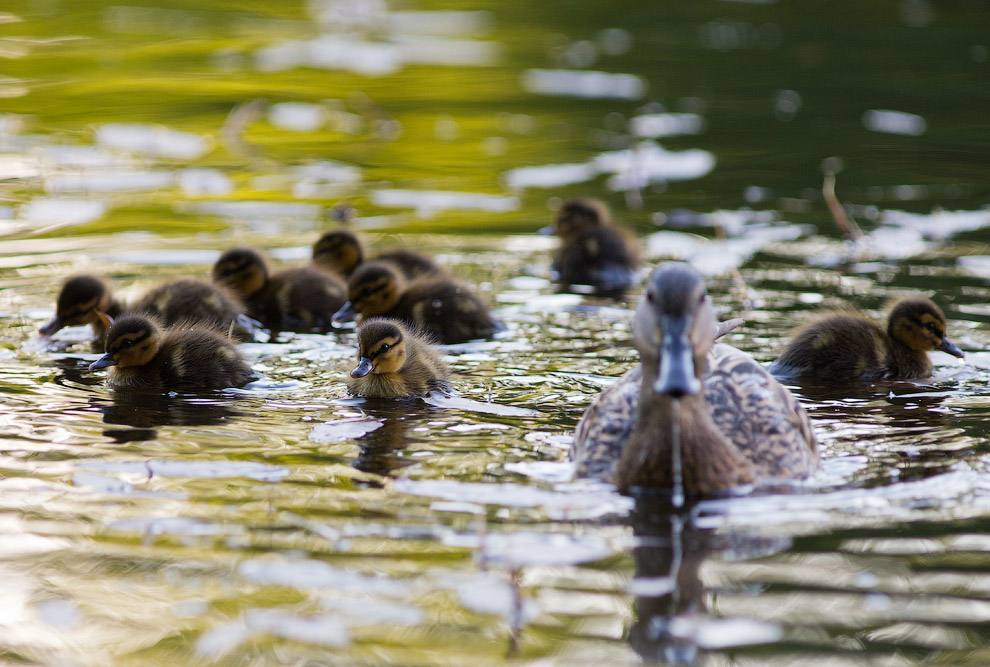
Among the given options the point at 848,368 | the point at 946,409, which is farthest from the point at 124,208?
the point at 946,409

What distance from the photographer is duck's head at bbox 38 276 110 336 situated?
568cm

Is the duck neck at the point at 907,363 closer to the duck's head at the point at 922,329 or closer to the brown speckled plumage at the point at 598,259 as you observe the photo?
the duck's head at the point at 922,329

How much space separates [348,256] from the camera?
6832 millimetres

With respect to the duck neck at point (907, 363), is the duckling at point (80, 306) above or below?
above

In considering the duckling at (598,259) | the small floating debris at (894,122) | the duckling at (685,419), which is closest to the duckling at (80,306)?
the duckling at (598,259)

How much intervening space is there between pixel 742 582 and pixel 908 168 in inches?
247

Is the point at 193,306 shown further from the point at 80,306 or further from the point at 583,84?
the point at 583,84

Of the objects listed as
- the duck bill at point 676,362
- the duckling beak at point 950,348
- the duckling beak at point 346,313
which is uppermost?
the duck bill at point 676,362

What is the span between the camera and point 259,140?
10125mm

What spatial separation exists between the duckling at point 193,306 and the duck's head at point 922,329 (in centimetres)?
A: 271

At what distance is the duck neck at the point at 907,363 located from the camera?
5.30 m

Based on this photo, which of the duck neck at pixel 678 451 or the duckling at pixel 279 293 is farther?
the duckling at pixel 279 293

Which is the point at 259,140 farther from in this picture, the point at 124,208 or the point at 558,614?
the point at 558,614

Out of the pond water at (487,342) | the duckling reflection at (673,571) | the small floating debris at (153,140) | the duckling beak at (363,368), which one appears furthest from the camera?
the small floating debris at (153,140)
